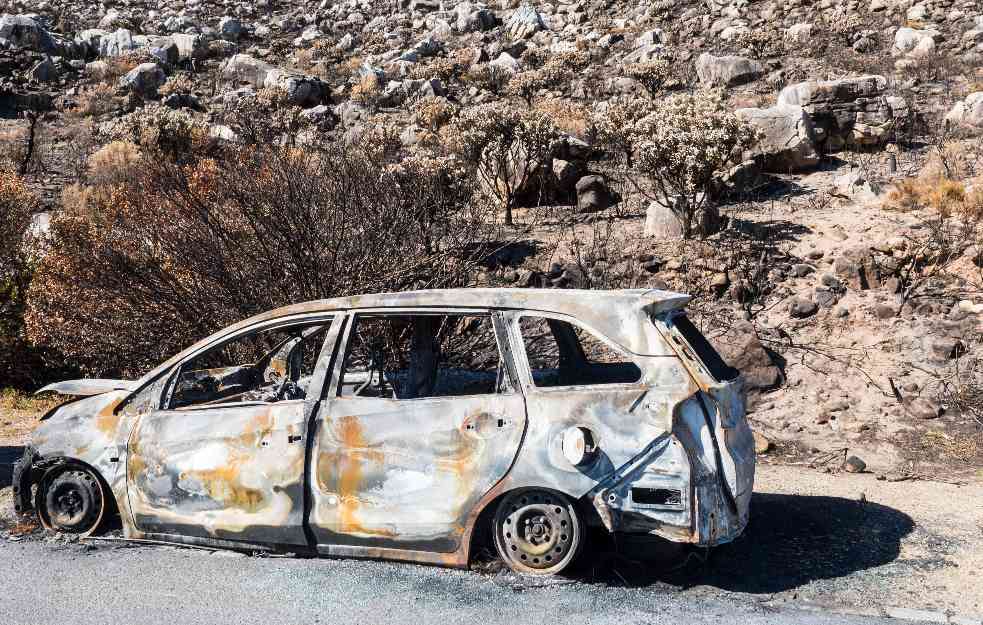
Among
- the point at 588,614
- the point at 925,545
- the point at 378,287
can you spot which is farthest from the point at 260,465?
the point at 378,287

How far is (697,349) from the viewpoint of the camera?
4.93m

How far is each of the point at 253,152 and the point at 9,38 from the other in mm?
32622

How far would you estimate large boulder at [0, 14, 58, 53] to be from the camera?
39531 millimetres

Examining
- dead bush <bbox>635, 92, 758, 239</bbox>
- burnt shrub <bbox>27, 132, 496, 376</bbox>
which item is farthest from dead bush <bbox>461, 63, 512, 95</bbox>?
burnt shrub <bbox>27, 132, 496, 376</bbox>

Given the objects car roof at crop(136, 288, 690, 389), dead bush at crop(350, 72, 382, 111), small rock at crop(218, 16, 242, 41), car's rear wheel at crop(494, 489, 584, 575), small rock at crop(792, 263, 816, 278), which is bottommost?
car's rear wheel at crop(494, 489, 584, 575)

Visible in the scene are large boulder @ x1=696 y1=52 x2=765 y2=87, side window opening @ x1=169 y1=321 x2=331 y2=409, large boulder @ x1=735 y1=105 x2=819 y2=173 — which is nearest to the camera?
side window opening @ x1=169 y1=321 x2=331 y2=409

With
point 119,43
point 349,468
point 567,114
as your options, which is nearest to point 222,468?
point 349,468

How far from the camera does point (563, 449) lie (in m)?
4.65

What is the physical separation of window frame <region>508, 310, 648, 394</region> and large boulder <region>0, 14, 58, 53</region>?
41.3 m

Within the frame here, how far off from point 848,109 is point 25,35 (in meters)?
35.0

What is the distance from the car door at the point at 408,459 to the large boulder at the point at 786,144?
15485 mm

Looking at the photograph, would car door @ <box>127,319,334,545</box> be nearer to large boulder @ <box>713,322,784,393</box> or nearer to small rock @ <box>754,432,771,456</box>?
small rock @ <box>754,432,771,456</box>

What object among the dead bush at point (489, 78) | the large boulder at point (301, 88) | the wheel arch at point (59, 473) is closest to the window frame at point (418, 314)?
the wheel arch at point (59, 473)

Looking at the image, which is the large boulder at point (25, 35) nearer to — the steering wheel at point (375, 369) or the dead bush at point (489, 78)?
the dead bush at point (489, 78)
